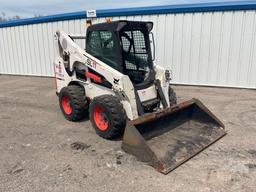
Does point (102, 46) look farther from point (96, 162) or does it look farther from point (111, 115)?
point (96, 162)

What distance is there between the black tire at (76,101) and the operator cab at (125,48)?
84 centimetres

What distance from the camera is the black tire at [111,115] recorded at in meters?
3.91

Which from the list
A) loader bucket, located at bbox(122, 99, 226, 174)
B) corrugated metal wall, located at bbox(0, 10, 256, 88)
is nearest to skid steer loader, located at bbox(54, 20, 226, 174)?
loader bucket, located at bbox(122, 99, 226, 174)

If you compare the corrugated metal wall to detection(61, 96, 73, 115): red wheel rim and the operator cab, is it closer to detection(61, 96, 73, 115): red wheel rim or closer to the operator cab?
the operator cab

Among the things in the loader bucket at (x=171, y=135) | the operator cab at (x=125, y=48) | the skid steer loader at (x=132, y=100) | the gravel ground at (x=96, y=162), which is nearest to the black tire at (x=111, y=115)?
the skid steer loader at (x=132, y=100)

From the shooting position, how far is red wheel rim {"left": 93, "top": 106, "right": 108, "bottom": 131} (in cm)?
417

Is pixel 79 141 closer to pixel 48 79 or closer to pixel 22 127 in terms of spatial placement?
pixel 22 127

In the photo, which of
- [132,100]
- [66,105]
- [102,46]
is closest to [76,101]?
[66,105]

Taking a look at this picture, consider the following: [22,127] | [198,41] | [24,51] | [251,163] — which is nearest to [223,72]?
[198,41]

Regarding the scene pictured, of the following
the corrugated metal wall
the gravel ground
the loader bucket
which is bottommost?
the gravel ground

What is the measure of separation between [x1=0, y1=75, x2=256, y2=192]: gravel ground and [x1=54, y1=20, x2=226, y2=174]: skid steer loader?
0.20 m

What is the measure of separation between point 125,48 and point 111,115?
1386 mm

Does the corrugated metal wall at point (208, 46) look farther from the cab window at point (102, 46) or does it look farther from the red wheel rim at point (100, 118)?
the red wheel rim at point (100, 118)

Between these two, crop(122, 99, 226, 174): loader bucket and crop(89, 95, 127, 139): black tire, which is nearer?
crop(122, 99, 226, 174): loader bucket
